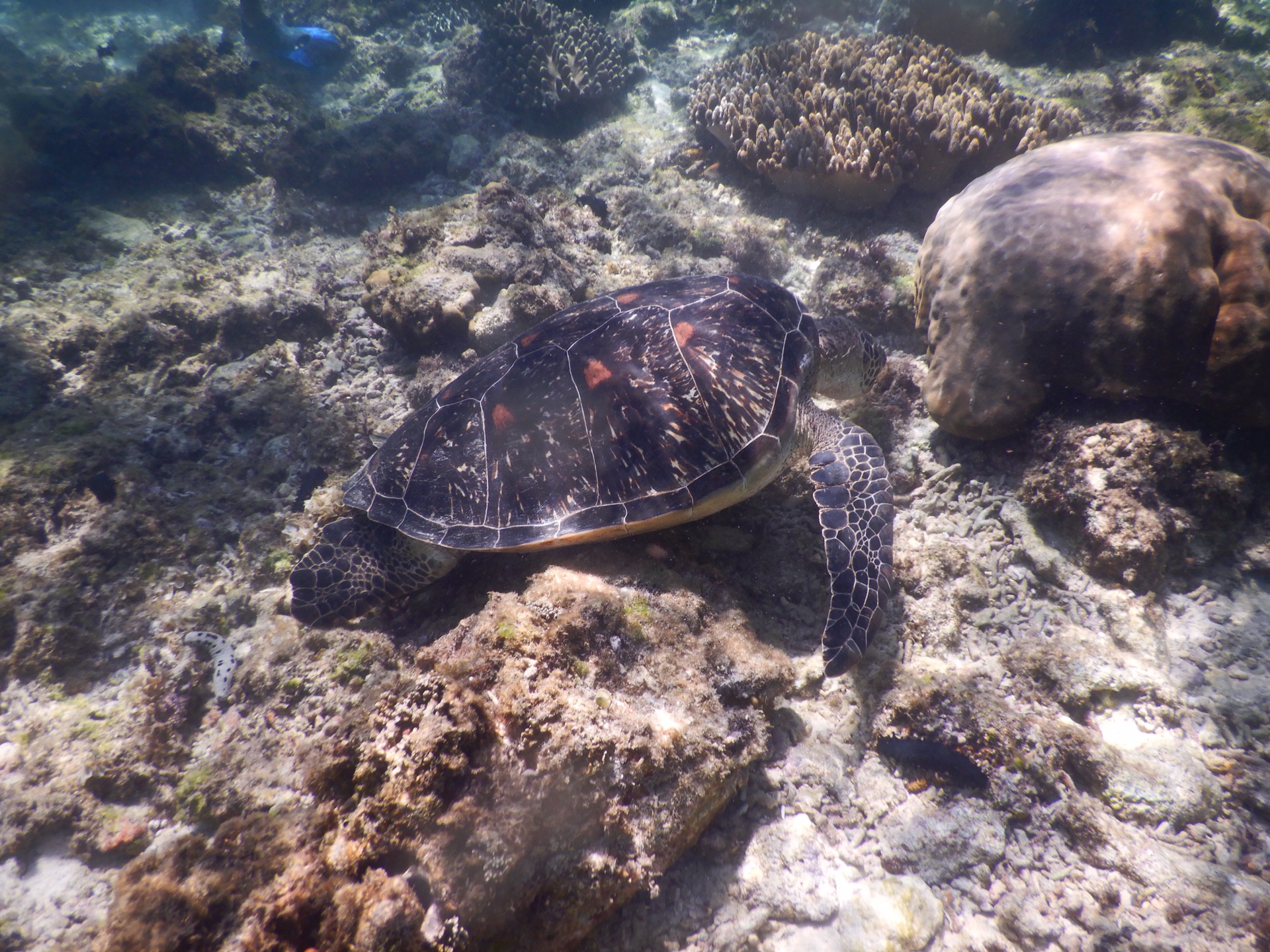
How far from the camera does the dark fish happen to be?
7.59 ft

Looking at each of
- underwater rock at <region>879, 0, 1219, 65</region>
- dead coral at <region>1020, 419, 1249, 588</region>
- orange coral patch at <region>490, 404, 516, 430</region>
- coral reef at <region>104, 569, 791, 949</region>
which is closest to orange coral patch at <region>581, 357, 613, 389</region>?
orange coral patch at <region>490, 404, 516, 430</region>

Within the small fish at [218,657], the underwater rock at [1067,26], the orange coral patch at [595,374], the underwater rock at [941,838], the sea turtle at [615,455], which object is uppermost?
the underwater rock at [1067,26]

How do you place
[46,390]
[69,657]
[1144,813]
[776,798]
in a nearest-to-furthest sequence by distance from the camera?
[1144,813], [776,798], [69,657], [46,390]

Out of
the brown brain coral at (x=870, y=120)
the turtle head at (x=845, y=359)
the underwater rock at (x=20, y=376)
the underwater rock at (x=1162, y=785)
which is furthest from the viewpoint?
the brown brain coral at (x=870, y=120)

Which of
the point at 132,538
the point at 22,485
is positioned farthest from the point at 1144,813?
the point at 22,485

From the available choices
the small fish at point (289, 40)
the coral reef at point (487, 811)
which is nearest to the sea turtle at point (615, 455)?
the coral reef at point (487, 811)

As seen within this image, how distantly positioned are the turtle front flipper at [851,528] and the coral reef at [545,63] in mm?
8334

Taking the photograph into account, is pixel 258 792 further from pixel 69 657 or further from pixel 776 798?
pixel 776 798

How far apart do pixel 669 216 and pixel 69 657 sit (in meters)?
6.58

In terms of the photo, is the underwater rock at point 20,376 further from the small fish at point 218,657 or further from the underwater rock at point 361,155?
the underwater rock at point 361,155

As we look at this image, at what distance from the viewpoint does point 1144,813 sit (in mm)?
2123

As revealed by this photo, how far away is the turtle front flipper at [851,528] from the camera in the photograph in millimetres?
2611

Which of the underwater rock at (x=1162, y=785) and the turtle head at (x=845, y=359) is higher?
the turtle head at (x=845, y=359)

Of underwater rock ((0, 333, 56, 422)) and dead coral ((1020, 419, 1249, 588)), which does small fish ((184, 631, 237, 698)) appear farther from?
dead coral ((1020, 419, 1249, 588))
